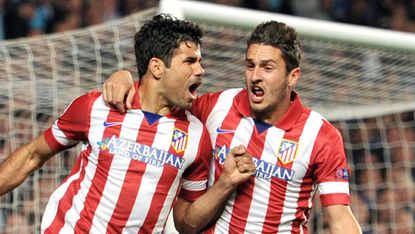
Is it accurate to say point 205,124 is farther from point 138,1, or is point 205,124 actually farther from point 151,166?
point 138,1

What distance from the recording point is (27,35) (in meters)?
7.35

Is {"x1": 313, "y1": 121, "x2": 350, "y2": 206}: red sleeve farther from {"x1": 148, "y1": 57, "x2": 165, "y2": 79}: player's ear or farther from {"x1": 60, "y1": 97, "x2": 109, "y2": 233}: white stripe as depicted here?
{"x1": 60, "y1": 97, "x2": 109, "y2": 233}: white stripe

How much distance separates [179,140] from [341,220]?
673 mm

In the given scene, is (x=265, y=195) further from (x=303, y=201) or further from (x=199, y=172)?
(x=199, y=172)

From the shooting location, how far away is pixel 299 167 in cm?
370

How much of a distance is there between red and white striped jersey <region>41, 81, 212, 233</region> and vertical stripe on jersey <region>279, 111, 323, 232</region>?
1.08 ft

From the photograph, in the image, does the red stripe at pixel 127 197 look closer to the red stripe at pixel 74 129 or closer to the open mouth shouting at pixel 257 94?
the red stripe at pixel 74 129

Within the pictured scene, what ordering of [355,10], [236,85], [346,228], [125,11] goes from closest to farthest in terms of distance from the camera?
[346,228] → [236,85] → [125,11] → [355,10]

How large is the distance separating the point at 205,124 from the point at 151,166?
336mm

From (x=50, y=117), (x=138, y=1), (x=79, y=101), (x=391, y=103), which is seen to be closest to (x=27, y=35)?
(x=138, y=1)

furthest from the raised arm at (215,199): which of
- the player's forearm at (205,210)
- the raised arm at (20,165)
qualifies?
the raised arm at (20,165)

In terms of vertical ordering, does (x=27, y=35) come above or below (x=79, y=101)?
above

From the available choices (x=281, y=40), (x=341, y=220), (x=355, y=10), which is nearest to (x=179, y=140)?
(x=281, y=40)

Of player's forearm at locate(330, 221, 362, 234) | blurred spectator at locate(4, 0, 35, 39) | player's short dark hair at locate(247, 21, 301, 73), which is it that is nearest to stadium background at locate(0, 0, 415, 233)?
blurred spectator at locate(4, 0, 35, 39)
